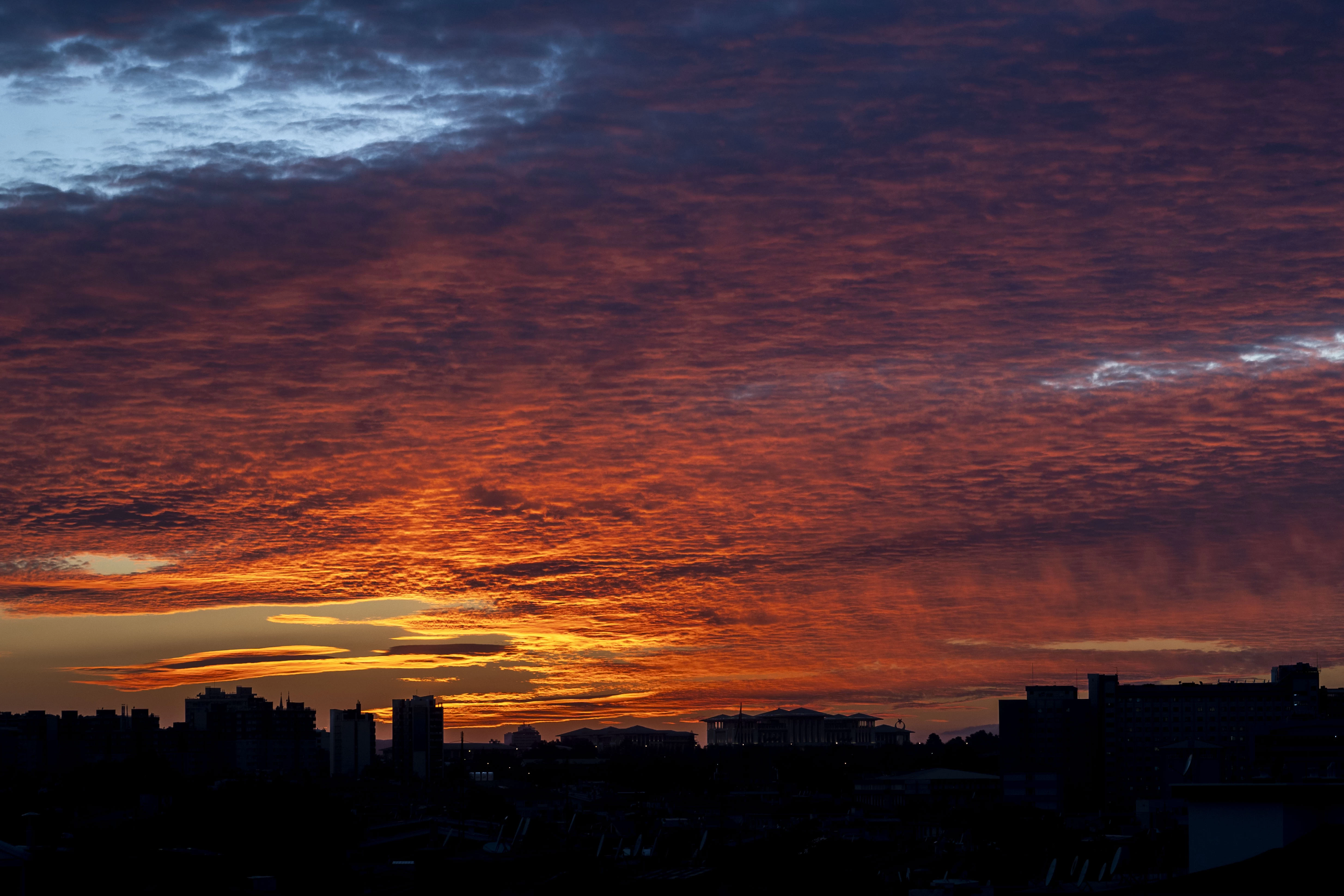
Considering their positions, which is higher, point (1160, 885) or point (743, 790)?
point (1160, 885)

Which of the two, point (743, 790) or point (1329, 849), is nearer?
point (1329, 849)

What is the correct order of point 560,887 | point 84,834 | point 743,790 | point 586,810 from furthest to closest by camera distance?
point 743,790 → point 586,810 → point 84,834 → point 560,887

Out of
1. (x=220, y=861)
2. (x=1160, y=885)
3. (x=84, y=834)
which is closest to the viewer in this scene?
(x=1160, y=885)

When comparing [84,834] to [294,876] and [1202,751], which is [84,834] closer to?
→ [294,876]

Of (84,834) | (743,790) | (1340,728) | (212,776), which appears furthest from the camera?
(743,790)

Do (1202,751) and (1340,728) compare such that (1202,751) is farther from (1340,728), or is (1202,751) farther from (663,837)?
(663,837)

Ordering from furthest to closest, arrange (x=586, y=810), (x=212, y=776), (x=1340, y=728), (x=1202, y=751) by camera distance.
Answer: (x=212, y=776) < (x=586, y=810) < (x=1340, y=728) < (x=1202, y=751)

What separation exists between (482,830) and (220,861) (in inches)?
1079

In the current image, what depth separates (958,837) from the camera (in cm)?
10781

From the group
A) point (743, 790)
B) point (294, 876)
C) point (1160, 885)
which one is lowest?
point (743, 790)

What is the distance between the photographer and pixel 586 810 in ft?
418

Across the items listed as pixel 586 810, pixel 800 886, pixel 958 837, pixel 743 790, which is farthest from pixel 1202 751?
pixel 743 790

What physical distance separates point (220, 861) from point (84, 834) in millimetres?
11767

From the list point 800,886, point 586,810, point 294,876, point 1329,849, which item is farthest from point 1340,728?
point 586,810
